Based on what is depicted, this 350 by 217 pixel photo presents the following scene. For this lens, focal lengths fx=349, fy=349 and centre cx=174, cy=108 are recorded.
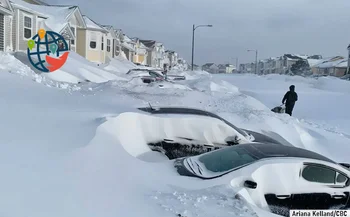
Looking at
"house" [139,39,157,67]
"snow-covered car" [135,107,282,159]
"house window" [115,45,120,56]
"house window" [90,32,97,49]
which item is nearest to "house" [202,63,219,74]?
"house" [139,39,157,67]

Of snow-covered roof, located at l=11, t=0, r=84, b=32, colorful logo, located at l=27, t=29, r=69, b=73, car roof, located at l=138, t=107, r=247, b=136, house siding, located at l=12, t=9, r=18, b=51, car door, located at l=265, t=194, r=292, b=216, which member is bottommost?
car door, located at l=265, t=194, r=292, b=216

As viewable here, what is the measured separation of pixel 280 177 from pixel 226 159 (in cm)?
84

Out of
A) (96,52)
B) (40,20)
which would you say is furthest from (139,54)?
(40,20)

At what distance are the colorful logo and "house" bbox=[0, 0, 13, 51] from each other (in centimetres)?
125

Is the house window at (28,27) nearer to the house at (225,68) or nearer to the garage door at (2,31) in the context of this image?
the garage door at (2,31)

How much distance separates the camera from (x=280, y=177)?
4684mm

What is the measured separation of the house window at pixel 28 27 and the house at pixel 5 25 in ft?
5.81

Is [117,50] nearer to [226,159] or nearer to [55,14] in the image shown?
[55,14]

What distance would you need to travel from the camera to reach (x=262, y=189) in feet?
14.9

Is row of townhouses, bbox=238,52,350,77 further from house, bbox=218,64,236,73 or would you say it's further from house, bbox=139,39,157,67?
house, bbox=139,39,157,67

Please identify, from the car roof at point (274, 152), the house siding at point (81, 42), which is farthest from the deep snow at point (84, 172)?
the house siding at point (81, 42)

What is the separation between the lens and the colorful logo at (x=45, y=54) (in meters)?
20.0

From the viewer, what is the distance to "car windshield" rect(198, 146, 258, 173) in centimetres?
490

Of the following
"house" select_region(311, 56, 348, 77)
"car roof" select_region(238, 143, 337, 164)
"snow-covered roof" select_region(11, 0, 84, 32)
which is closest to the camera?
"car roof" select_region(238, 143, 337, 164)
